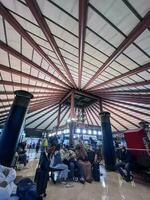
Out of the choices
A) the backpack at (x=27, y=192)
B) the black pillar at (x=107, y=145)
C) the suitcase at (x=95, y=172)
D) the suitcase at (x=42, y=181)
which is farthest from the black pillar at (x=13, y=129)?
the black pillar at (x=107, y=145)

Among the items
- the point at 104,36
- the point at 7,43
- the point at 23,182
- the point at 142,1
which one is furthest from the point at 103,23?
the point at 23,182

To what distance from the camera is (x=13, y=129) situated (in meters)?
5.20

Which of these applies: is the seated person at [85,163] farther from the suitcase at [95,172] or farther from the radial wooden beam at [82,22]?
the radial wooden beam at [82,22]

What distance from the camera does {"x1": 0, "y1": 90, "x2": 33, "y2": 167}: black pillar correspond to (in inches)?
190

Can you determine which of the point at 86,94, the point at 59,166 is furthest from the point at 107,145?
the point at 86,94

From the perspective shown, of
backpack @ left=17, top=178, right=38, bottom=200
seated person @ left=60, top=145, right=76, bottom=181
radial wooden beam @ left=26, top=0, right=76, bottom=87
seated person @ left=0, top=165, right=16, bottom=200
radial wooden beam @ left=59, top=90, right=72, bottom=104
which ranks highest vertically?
radial wooden beam @ left=59, top=90, right=72, bottom=104

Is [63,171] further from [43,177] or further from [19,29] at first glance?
[19,29]

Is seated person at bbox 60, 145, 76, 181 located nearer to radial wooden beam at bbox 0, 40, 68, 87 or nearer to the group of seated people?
the group of seated people

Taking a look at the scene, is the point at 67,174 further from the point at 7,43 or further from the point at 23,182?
the point at 7,43

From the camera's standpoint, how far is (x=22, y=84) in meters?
10.1

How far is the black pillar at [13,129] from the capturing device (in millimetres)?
4836

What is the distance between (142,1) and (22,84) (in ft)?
30.0

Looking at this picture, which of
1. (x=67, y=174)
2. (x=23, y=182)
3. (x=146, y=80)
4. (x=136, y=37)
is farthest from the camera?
(x=146, y=80)

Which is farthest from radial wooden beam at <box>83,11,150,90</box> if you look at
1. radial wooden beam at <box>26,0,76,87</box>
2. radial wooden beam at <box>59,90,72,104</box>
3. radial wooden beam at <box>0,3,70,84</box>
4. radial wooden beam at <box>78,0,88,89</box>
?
radial wooden beam at <box>59,90,72,104</box>
